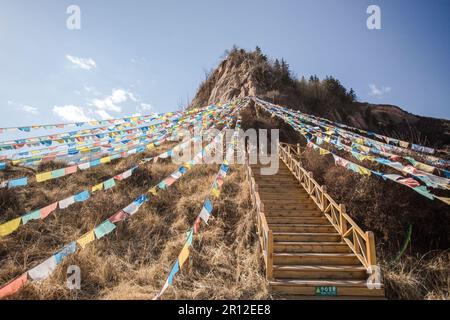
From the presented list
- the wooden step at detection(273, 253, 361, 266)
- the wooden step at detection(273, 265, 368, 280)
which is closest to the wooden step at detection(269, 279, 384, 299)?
the wooden step at detection(273, 265, 368, 280)

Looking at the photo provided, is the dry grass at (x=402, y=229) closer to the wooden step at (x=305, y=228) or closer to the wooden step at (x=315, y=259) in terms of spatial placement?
the wooden step at (x=315, y=259)

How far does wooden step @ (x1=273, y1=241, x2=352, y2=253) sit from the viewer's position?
784cm

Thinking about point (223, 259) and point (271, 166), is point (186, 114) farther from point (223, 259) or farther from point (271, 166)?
point (223, 259)

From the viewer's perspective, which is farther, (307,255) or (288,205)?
(288,205)

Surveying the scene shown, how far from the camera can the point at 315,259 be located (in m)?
7.37

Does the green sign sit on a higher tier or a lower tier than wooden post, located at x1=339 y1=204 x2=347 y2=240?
lower

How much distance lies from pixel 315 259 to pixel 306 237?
3.81 feet

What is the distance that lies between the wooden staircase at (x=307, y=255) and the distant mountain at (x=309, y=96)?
17083mm

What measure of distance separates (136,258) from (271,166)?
8.98 metres

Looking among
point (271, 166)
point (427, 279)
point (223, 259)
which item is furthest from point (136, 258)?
point (271, 166)

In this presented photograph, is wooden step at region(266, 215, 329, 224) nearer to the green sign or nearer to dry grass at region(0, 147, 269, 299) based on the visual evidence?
dry grass at region(0, 147, 269, 299)

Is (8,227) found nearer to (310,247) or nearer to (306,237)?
(310,247)

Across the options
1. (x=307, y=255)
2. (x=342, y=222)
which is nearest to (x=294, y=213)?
(x=342, y=222)
